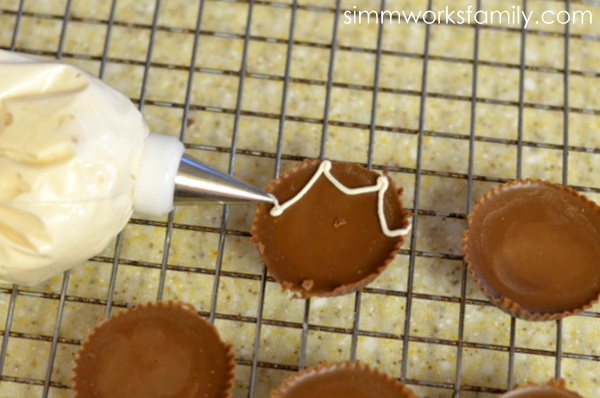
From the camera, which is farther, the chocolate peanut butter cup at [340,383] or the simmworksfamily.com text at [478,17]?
the simmworksfamily.com text at [478,17]

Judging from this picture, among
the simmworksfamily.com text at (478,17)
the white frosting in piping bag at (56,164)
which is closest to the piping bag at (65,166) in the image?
the white frosting in piping bag at (56,164)

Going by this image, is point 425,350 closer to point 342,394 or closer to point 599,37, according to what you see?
point 342,394

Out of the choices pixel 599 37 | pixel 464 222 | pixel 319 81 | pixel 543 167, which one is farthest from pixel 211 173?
pixel 599 37

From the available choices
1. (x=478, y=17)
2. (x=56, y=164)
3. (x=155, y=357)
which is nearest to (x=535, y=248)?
(x=478, y=17)

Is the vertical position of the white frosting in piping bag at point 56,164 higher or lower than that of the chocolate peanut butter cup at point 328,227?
higher

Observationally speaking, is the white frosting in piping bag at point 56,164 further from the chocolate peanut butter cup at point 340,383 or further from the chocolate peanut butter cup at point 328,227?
the chocolate peanut butter cup at point 340,383

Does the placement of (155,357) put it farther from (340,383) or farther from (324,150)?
(324,150)

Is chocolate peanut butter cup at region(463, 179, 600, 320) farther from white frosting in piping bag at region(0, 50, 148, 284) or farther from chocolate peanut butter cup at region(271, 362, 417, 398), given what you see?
white frosting in piping bag at region(0, 50, 148, 284)
